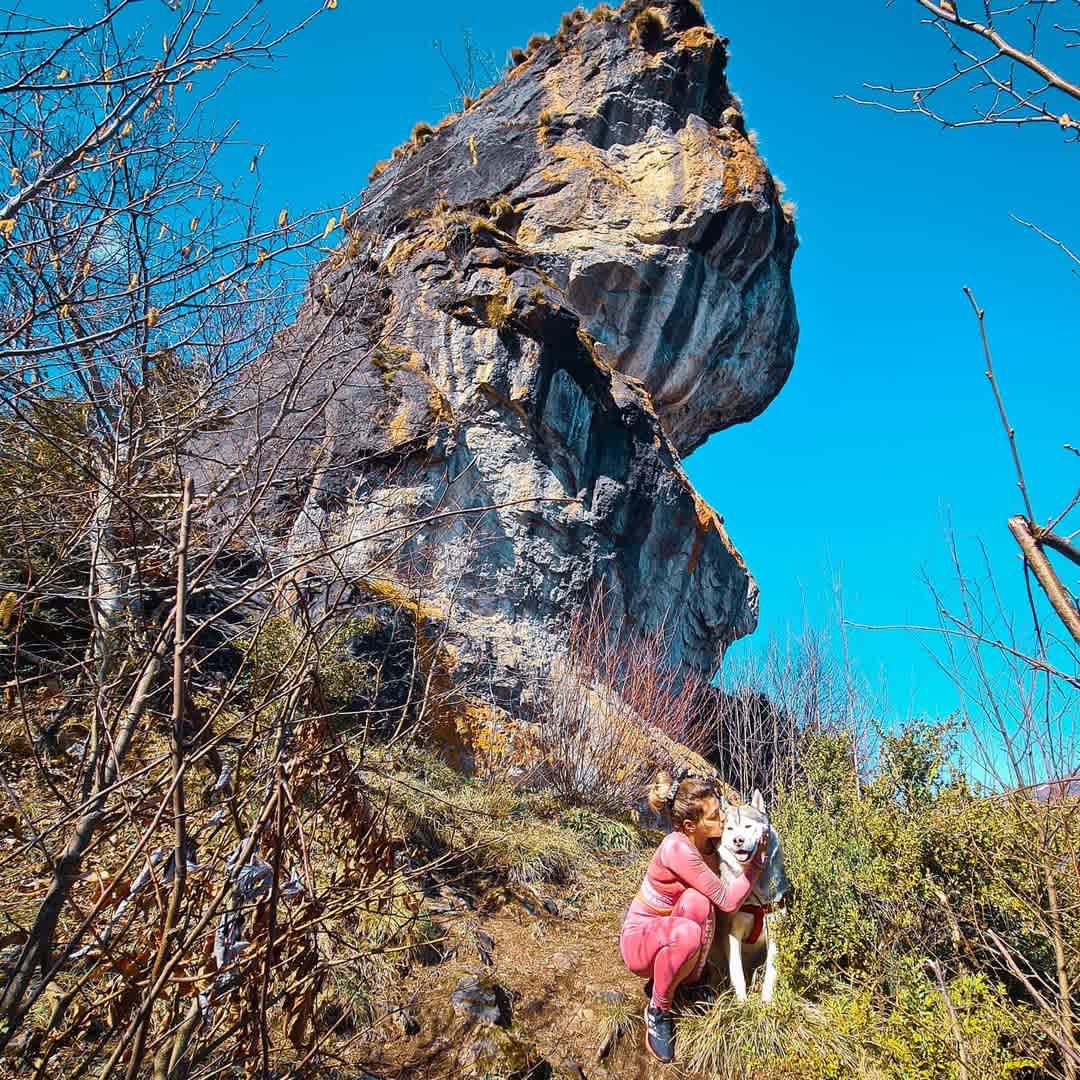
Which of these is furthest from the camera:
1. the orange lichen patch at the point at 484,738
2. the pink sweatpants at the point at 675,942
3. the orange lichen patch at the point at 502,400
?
the orange lichen patch at the point at 502,400

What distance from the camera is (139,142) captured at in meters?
2.86

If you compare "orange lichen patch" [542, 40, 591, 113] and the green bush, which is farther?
"orange lichen patch" [542, 40, 591, 113]

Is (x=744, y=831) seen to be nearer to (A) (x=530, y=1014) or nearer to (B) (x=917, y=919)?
(B) (x=917, y=919)

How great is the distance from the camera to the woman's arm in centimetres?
299

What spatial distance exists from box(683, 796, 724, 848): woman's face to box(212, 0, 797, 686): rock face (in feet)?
14.3

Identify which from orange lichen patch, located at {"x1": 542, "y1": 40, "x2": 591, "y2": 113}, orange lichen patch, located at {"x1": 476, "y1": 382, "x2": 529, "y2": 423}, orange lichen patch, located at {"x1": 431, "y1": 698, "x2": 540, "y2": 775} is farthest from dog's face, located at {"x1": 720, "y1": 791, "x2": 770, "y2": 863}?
orange lichen patch, located at {"x1": 542, "y1": 40, "x2": 591, "y2": 113}

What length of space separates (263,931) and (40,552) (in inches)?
196

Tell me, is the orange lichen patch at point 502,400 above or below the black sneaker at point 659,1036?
above

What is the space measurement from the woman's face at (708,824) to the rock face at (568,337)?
436 cm

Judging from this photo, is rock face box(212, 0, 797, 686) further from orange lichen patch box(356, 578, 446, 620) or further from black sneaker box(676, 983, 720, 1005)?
black sneaker box(676, 983, 720, 1005)

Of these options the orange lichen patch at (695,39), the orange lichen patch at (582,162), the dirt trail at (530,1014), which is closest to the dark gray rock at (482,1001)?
the dirt trail at (530,1014)

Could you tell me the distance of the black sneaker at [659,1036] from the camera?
9.89 feet

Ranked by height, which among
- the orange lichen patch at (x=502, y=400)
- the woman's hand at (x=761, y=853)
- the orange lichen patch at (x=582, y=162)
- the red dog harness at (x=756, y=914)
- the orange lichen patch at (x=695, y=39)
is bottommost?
the red dog harness at (x=756, y=914)

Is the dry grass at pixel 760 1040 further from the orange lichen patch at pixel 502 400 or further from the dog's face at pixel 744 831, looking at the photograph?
the orange lichen patch at pixel 502 400
